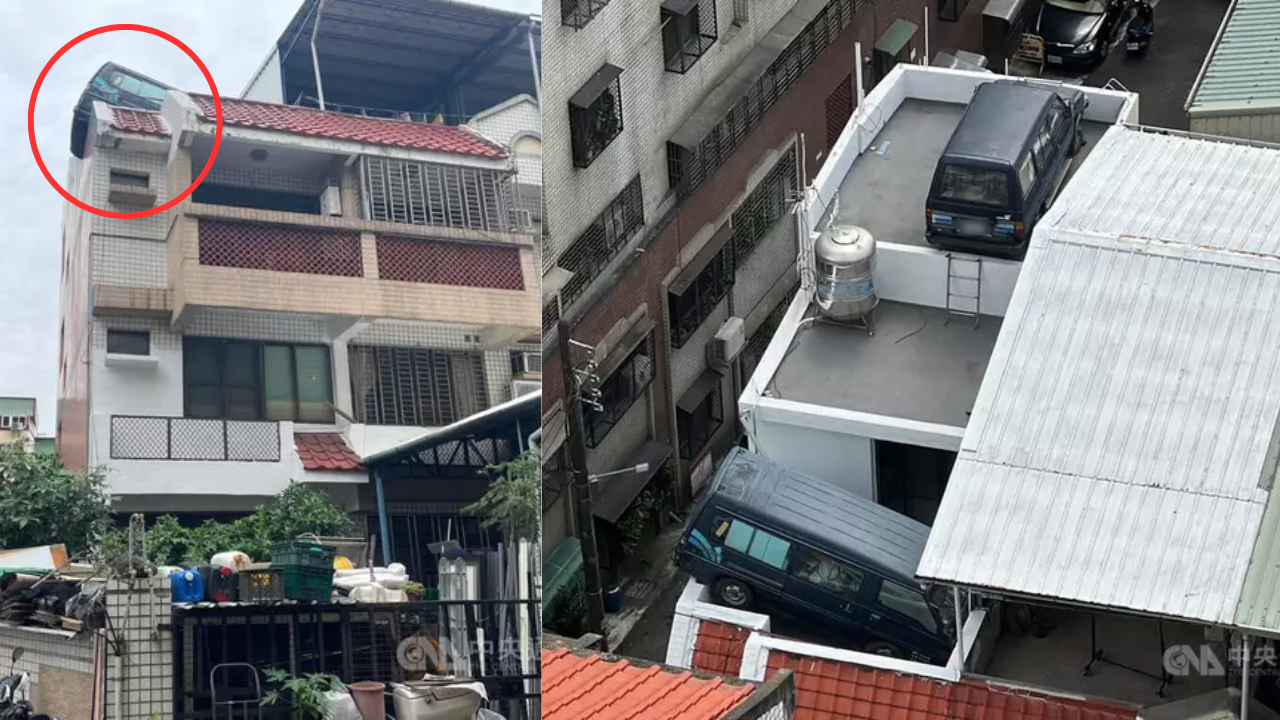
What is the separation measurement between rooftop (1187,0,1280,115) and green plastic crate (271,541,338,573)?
12.5m

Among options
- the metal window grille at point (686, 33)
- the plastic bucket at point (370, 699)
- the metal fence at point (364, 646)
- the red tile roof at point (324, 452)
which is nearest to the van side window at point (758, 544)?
the metal window grille at point (686, 33)

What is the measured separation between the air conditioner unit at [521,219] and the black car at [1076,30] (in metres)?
16.2

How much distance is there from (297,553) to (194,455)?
503mm

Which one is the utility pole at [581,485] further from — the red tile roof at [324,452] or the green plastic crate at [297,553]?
the green plastic crate at [297,553]

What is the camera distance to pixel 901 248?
54.3 ft

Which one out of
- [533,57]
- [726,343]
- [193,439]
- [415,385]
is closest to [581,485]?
[726,343]

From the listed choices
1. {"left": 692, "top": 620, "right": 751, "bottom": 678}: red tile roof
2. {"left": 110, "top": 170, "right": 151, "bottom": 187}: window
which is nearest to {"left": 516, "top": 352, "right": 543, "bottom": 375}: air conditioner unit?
{"left": 110, "top": 170, "right": 151, "bottom": 187}: window

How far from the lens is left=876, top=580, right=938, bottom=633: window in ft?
48.1

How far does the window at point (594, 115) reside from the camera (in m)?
15.8

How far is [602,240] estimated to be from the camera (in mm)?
16484

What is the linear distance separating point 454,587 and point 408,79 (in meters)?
1.89

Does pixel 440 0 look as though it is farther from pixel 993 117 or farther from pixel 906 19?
pixel 906 19

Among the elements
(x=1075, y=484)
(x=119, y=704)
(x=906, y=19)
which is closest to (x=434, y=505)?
(x=119, y=704)

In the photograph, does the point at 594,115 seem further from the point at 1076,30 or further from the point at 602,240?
the point at 1076,30
